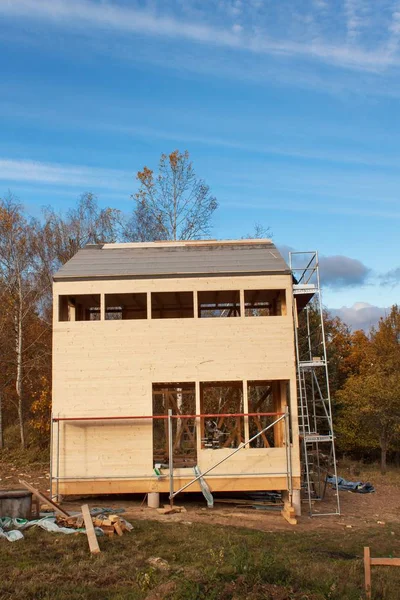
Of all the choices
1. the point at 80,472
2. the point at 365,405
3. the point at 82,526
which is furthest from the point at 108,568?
the point at 365,405

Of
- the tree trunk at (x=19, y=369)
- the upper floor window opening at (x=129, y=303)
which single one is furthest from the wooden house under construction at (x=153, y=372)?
the tree trunk at (x=19, y=369)

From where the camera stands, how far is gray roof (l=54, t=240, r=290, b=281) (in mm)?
18656

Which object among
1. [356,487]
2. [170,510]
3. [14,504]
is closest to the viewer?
[14,504]

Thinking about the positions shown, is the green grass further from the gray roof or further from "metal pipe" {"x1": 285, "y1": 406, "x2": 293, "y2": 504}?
the gray roof

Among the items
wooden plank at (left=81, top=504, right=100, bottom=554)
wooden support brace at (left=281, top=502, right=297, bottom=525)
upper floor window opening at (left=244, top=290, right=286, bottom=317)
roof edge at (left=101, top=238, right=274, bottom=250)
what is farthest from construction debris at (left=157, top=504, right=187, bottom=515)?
roof edge at (left=101, top=238, right=274, bottom=250)

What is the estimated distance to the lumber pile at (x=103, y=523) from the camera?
12809mm

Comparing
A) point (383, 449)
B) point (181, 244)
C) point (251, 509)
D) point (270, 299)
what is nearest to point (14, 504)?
point (251, 509)

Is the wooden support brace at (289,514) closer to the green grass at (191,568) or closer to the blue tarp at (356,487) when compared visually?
the green grass at (191,568)

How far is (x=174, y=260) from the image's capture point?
64.8 ft

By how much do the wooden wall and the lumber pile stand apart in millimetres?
3762

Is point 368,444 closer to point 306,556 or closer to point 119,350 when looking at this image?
point 119,350

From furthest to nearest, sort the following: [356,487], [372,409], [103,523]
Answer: [372,409]
[356,487]
[103,523]

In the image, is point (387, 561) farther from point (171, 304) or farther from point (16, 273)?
point (16, 273)

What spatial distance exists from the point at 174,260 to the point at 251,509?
7.97 m
